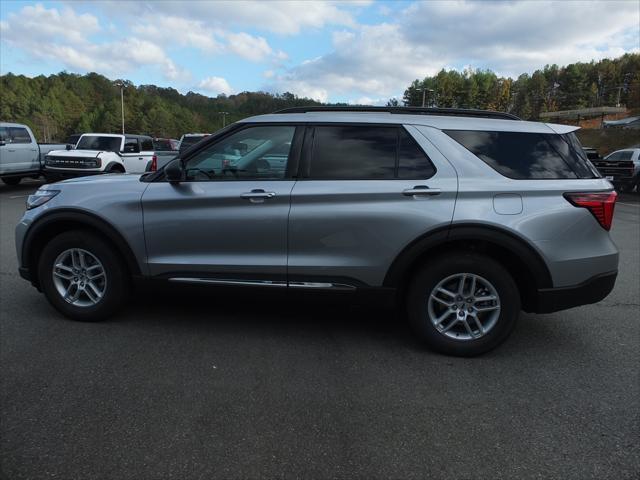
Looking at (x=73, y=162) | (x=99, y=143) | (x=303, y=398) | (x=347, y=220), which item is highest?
(x=99, y=143)

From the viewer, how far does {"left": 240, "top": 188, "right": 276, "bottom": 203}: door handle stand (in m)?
3.69

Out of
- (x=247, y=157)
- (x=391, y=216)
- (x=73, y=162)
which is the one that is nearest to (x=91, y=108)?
(x=73, y=162)

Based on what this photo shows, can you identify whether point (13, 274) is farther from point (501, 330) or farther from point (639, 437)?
point (639, 437)

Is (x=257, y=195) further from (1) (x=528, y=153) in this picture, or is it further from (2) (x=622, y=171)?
(2) (x=622, y=171)

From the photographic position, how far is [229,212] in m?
3.75

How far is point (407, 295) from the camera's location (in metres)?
3.71

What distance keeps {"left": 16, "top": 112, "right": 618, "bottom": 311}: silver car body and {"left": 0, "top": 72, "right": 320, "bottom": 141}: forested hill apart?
86.2m

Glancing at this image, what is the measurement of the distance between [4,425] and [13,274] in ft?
Result: 11.8

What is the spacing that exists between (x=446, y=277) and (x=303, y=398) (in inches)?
53.9

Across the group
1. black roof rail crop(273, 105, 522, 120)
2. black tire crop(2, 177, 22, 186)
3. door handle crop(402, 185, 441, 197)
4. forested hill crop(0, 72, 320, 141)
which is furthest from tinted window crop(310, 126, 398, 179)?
forested hill crop(0, 72, 320, 141)

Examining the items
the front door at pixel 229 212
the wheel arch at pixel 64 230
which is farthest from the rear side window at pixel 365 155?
the wheel arch at pixel 64 230

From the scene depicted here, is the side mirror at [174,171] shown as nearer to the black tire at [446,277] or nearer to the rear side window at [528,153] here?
the black tire at [446,277]

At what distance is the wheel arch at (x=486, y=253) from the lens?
136 inches

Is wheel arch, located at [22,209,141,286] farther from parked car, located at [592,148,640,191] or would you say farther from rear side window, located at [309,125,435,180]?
parked car, located at [592,148,640,191]
